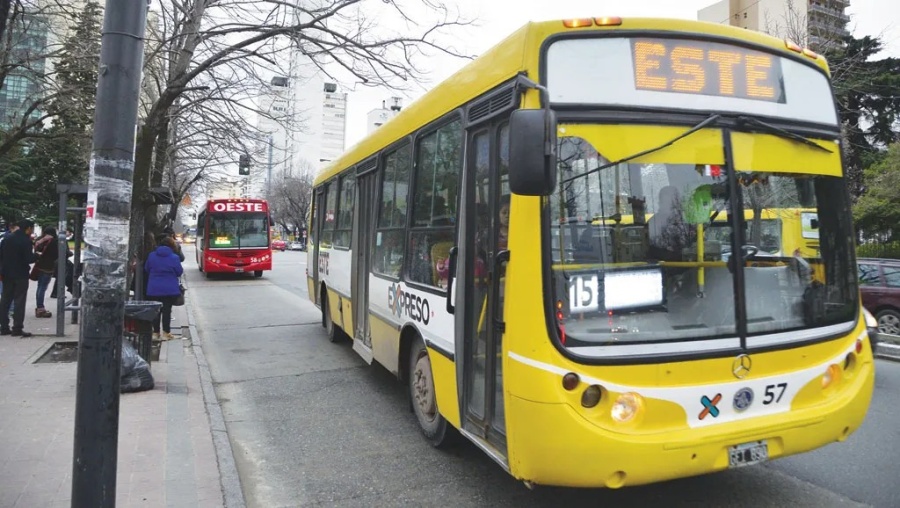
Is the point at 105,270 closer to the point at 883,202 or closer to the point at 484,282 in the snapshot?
the point at 484,282

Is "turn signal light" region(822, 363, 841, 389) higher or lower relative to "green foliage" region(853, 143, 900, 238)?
lower

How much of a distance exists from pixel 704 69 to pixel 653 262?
120cm

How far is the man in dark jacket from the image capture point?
381 inches

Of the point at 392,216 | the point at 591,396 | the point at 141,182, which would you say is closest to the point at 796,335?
the point at 591,396

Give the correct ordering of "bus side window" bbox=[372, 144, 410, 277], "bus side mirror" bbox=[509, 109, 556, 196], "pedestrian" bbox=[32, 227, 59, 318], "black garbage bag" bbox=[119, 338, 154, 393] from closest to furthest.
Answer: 1. "bus side mirror" bbox=[509, 109, 556, 196]
2. "bus side window" bbox=[372, 144, 410, 277]
3. "black garbage bag" bbox=[119, 338, 154, 393]
4. "pedestrian" bbox=[32, 227, 59, 318]

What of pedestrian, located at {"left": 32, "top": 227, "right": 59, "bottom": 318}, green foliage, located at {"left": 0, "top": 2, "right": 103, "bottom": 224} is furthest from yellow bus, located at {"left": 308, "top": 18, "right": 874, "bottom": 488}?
pedestrian, located at {"left": 32, "top": 227, "right": 59, "bottom": 318}

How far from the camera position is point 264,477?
472cm

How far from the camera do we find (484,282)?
3.99 metres

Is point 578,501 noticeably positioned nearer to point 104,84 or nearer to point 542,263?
point 542,263

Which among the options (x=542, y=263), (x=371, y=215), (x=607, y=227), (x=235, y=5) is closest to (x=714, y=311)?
(x=607, y=227)

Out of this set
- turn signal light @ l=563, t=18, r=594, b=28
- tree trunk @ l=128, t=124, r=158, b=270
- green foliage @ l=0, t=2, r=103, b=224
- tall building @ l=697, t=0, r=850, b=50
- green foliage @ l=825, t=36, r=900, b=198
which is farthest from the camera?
green foliage @ l=825, t=36, r=900, b=198

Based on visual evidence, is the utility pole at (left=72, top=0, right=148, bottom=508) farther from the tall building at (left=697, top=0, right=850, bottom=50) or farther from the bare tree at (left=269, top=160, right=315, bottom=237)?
the bare tree at (left=269, top=160, right=315, bottom=237)

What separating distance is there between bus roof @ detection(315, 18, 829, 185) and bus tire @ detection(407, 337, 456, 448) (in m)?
2.09

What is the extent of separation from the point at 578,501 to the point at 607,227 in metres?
1.96
